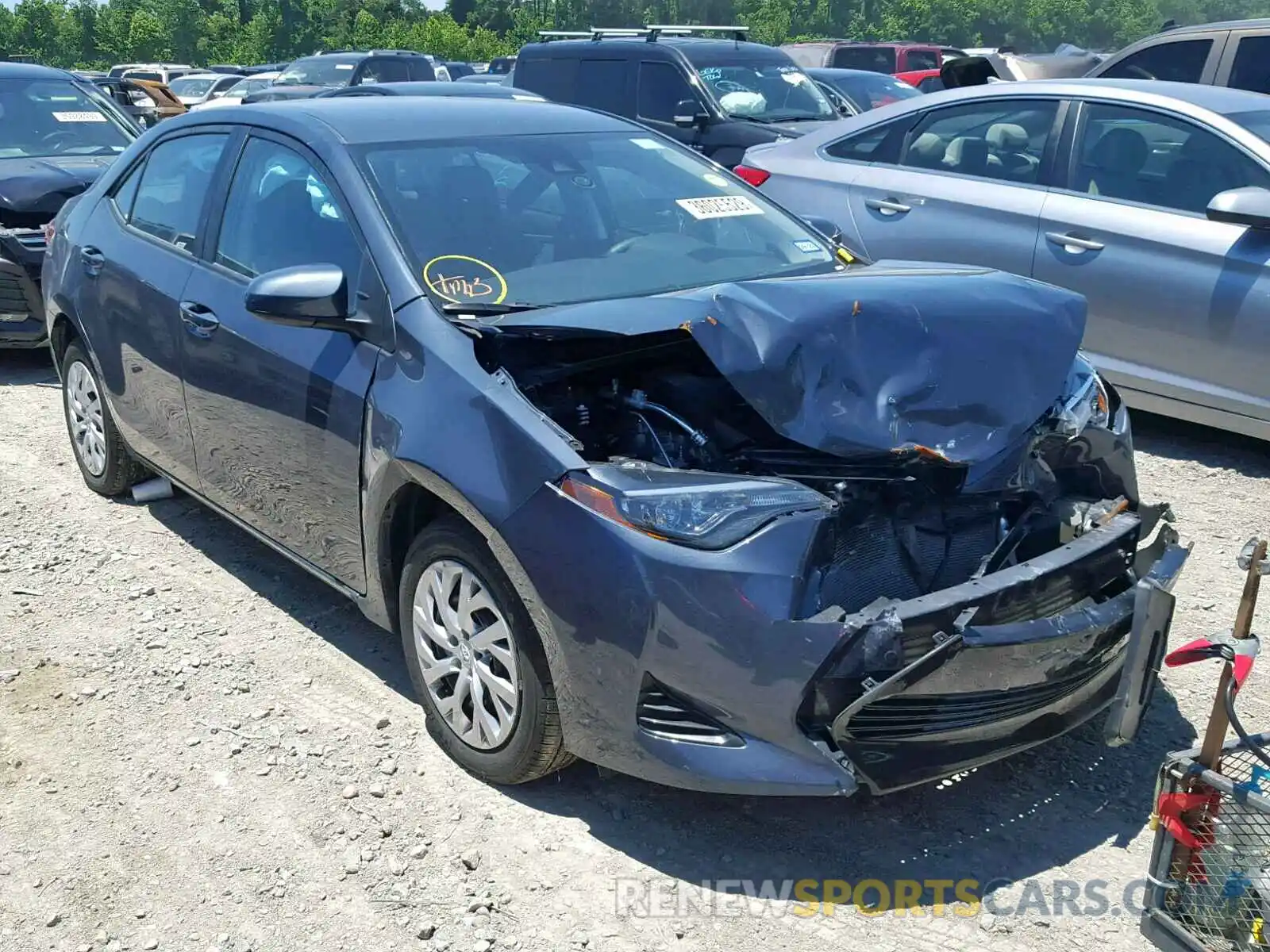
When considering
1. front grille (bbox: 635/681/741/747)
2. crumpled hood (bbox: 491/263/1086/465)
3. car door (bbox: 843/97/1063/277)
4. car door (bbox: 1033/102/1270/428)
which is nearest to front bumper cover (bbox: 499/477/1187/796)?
front grille (bbox: 635/681/741/747)

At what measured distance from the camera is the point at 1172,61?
8.55 meters

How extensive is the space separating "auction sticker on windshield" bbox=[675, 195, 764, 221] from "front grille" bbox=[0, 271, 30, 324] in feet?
16.2

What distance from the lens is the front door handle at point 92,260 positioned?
16.2ft

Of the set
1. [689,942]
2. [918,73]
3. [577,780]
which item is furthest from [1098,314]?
[918,73]

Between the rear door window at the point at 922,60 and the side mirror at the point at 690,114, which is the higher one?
the rear door window at the point at 922,60

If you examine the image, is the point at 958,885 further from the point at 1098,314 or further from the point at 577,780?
the point at 1098,314

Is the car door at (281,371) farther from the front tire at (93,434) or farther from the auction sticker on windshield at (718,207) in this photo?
the auction sticker on windshield at (718,207)

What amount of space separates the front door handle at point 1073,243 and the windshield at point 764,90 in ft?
17.2

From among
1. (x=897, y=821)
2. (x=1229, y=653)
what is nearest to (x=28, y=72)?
(x=897, y=821)

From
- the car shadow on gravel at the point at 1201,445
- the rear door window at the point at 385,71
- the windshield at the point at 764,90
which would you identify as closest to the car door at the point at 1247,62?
the car shadow on gravel at the point at 1201,445

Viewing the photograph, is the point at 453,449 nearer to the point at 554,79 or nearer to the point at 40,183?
the point at 40,183

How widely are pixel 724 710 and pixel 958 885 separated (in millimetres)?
725

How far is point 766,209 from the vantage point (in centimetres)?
448

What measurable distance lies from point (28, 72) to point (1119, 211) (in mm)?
7460
